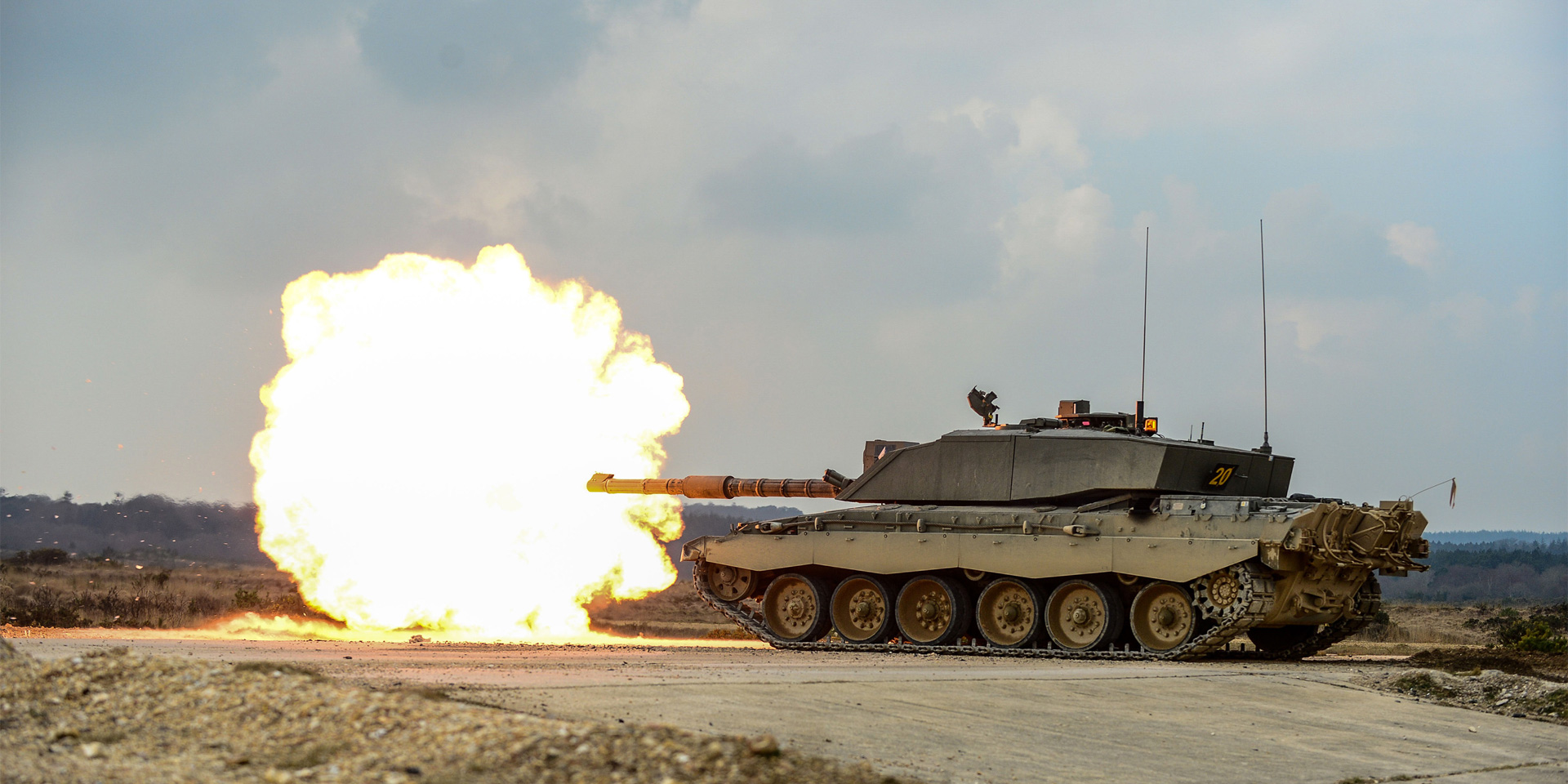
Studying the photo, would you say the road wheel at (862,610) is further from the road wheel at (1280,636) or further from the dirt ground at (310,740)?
the dirt ground at (310,740)

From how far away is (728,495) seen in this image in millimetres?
25016

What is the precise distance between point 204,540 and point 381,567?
182 feet

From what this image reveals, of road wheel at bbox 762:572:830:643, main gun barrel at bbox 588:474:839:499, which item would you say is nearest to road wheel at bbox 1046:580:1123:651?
road wheel at bbox 762:572:830:643

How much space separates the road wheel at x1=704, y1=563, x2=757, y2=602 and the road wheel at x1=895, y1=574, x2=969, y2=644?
281 cm

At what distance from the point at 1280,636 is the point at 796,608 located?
7.37 m

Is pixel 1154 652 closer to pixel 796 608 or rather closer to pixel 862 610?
pixel 862 610

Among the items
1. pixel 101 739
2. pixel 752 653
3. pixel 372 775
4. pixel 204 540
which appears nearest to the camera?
pixel 372 775

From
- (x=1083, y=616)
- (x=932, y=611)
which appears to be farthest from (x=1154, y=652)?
(x=932, y=611)

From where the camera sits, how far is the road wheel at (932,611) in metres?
21.0

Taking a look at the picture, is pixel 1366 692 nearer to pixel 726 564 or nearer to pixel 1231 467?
pixel 1231 467

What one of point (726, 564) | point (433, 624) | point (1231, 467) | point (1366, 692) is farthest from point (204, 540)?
point (1366, 692)

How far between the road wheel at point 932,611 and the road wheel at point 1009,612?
11.4 inches

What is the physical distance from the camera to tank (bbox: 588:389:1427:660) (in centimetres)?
1903

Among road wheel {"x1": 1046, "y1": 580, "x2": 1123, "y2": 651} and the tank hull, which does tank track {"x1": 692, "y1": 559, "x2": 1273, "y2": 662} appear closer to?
the tank hull
